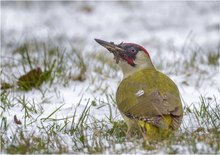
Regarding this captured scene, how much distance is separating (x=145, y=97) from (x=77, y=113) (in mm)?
1074

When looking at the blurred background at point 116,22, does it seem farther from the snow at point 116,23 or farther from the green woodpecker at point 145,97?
the green woodpecker at point 145,97

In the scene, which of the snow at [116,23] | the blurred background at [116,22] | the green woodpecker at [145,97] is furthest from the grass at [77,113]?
the blurred background at [116,22]

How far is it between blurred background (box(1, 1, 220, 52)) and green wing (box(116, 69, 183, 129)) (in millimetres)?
4542

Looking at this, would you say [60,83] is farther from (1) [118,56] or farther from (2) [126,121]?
(2) [126,121]

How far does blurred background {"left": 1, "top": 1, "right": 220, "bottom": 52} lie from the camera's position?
33.7 ft

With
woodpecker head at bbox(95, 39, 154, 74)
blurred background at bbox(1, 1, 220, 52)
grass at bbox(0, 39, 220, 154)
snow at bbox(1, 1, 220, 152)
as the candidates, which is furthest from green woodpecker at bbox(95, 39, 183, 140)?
blurred background at bbox(1, 1, 220, 52)

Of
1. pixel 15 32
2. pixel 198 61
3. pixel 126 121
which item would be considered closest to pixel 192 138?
pixel 126 121

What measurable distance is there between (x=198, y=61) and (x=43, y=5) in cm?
547

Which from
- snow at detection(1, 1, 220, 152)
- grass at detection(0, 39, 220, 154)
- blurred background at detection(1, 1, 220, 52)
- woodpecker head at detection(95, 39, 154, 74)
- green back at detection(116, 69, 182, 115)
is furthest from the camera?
blurred background at detection(1, 1, 220, 52)

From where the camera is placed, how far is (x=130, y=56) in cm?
537

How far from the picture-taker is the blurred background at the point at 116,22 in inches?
405

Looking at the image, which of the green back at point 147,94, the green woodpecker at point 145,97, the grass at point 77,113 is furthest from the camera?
the green back at point 147,94

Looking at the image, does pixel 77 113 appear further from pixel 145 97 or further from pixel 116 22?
pixel 116 22

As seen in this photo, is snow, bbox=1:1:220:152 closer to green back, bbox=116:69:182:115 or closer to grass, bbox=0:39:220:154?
grass, bbox=0:39:220:154
